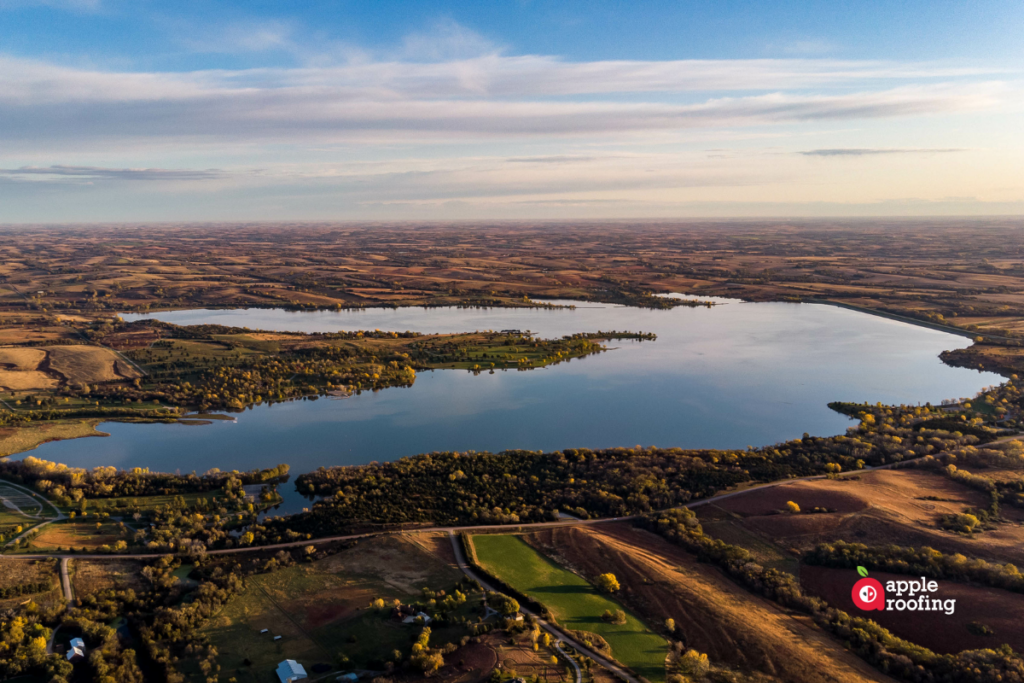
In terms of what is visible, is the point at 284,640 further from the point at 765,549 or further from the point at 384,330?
the point at 384,330

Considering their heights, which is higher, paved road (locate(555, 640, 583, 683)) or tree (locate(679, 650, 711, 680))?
paved road (locate(555, 640, 583, 683))

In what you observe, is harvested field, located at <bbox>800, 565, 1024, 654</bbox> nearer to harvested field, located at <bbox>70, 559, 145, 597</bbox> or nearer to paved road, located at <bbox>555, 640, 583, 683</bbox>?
paved road, located at <bbox>555, 640, 583, 683</bbox>

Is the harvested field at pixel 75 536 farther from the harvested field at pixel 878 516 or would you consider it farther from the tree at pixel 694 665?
the harvested field at pixel 878 516

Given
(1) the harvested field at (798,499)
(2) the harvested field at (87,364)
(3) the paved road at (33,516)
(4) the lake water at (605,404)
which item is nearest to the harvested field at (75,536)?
(3) the paved road at (33,516)

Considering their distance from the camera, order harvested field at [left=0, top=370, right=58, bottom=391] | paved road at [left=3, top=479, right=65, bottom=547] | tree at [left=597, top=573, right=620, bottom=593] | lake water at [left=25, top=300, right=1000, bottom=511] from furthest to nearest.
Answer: harvested field at [left=0, top=370, right=58, bottom=391], lake water at [left=25, top=300, right=1000, bottom=511], paved road at [left=3, top=479, right=65, bottom=547], tree at [left=597, top=573, right=620, bottom=593]

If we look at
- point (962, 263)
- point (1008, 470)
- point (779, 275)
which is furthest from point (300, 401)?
point (962, 263)

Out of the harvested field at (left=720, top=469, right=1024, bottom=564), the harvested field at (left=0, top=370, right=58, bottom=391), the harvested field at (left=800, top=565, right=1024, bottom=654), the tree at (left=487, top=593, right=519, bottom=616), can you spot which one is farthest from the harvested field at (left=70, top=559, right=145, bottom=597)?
the harvested field at (left=0, top=370, right=58, bottom=391)

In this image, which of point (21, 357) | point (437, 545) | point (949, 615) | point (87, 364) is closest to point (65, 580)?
point (437, 545)
